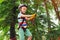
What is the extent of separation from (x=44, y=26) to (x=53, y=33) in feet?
1.64

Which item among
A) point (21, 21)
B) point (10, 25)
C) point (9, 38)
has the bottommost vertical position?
point (9, 38)

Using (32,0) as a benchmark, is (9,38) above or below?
below

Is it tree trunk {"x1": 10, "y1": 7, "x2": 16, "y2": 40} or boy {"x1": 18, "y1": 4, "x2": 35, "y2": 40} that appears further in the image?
tree trunk {"x1": 10, "y1": 7, "x2": 16, "y2": 40}

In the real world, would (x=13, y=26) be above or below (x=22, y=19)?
below

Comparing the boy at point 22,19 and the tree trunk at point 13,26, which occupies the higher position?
the boy at point 22,19

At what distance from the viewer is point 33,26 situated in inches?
378

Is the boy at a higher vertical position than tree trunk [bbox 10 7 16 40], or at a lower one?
higher

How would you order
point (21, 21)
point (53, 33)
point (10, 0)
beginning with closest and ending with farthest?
point (21, 21) < point (10, 0) < point (53, 33)

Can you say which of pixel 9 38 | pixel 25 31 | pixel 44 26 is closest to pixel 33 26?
pixel 44 26

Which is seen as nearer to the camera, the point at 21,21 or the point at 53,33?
the point at 21,21

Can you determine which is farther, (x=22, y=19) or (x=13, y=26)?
(x=13, y=26)

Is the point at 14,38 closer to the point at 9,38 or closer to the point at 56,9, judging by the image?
the point at 9,38

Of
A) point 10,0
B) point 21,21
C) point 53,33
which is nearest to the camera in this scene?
point 21,21

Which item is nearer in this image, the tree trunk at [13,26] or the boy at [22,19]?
the boy at [22,19]
